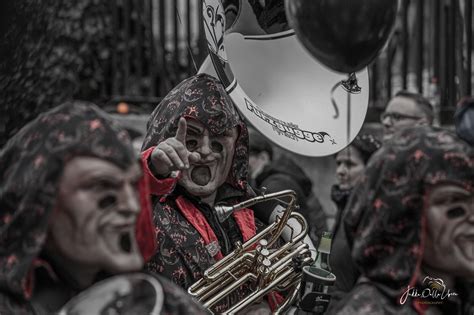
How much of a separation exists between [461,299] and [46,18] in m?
4.42

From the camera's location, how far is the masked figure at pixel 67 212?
2.86m

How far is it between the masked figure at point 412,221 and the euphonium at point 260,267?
125 cm

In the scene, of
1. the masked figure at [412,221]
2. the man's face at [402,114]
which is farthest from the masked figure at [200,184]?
the man's face at [402,114]

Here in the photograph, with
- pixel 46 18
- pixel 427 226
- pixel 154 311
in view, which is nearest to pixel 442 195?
pixel 427 226

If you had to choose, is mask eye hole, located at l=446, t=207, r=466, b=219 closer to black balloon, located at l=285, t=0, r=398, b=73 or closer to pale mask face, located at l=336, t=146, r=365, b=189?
black balloon, located at l=285, t=0, r=398, b=73

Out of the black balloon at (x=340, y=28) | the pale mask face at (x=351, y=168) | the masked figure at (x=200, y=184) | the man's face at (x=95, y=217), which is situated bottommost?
the pale mask face at (x=351, y=168)

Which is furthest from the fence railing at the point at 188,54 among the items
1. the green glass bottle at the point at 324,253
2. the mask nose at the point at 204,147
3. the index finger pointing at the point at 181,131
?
the index finger pointing at the point at 181,131

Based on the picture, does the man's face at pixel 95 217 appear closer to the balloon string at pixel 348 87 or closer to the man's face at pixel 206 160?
the man's face at pixel 206 160

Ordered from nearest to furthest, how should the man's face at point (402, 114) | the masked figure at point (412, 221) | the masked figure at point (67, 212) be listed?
1. the masked figure at point (67, 212)
2. the masked figure at point (412, 221)
3. the man's face at point (402, 114)

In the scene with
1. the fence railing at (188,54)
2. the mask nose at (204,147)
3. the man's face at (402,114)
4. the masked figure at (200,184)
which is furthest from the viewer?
the fence railing at (188,54)

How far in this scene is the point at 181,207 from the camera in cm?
461

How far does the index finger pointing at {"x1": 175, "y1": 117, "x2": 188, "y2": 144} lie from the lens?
424cm

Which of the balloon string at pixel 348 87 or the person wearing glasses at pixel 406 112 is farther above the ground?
the balloon string at pixel 348 87
